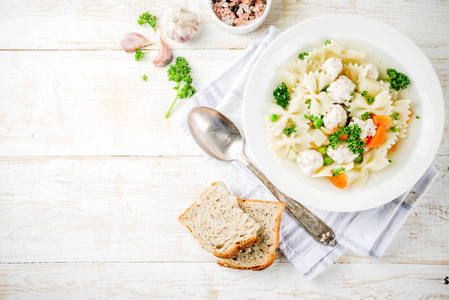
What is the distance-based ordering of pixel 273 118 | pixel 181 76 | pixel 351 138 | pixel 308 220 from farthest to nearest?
pixel 181 76, pixel 308 220, pixel 273 118, pixel 351 138

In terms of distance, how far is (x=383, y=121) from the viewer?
2.70 metres

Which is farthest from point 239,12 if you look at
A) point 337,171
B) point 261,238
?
point 261,238

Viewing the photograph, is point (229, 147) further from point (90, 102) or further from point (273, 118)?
point (90, 102)

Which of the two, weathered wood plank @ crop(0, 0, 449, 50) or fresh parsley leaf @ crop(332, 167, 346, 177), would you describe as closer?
fresh parsley leaf @ crop(332, 167, 346, 177)

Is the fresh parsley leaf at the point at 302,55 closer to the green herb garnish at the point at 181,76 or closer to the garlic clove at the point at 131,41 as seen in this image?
the green herb garnish at the point at 181,76

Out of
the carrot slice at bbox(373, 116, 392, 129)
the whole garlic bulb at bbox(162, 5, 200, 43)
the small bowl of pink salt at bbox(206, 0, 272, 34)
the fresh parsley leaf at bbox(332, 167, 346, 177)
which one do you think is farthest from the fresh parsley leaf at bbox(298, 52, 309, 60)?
the whole garlic bulb at bbox(162, 5, 200, 43)

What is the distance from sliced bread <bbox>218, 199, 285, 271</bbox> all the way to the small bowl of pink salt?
159 centimetres

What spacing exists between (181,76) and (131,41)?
0.59 m

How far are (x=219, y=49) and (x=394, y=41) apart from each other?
1504mm

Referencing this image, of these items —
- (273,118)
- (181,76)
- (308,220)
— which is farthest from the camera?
(181,76)

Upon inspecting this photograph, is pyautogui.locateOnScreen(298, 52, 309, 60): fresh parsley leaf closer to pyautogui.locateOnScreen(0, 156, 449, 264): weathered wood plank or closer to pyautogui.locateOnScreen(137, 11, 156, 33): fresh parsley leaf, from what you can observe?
pyautogui.locateOnScreen(0, 156, 449, 264): weathered wood plank

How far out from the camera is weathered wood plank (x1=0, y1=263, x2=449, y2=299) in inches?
128

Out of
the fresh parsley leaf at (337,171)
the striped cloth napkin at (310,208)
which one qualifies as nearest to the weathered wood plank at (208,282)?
the striped cloth napkin at (310,208)

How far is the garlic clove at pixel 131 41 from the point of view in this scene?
3.28 metres
